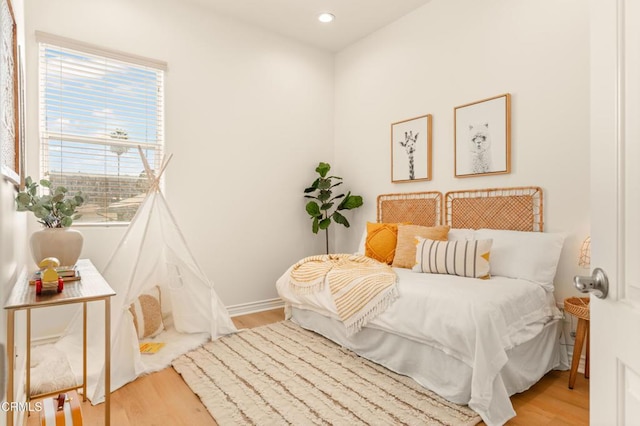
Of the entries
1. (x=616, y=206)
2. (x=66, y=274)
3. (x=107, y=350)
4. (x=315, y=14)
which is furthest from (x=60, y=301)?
(x=315, y=14)

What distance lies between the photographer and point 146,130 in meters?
3.38

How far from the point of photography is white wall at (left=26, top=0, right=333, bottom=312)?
314cm

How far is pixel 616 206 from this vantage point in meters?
0.81

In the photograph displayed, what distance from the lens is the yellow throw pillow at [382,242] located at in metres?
3.38

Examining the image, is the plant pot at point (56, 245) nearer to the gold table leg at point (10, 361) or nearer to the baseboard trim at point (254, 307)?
the gold table leg at point (10, 361)

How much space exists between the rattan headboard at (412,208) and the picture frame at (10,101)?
10.3 feet

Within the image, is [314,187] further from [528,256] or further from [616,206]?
[616,206]

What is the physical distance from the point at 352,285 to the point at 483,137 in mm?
1749

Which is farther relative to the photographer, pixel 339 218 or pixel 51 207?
pixel 339 218

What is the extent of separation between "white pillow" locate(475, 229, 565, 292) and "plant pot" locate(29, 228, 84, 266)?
2770 millimetres

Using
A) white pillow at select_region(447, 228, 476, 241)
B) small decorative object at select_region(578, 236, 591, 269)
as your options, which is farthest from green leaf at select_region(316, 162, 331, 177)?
small decorative object at select_region(578, 236, 591, 269)

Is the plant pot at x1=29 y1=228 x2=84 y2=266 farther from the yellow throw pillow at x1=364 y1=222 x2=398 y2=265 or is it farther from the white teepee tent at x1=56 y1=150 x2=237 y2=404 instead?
the yellow throw pillow at x1=364 y1=222 x2=398 y2=265

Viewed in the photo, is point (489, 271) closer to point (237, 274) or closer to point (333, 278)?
point (333, 278)

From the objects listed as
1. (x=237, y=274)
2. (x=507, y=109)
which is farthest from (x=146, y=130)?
(x=507, y=109)
